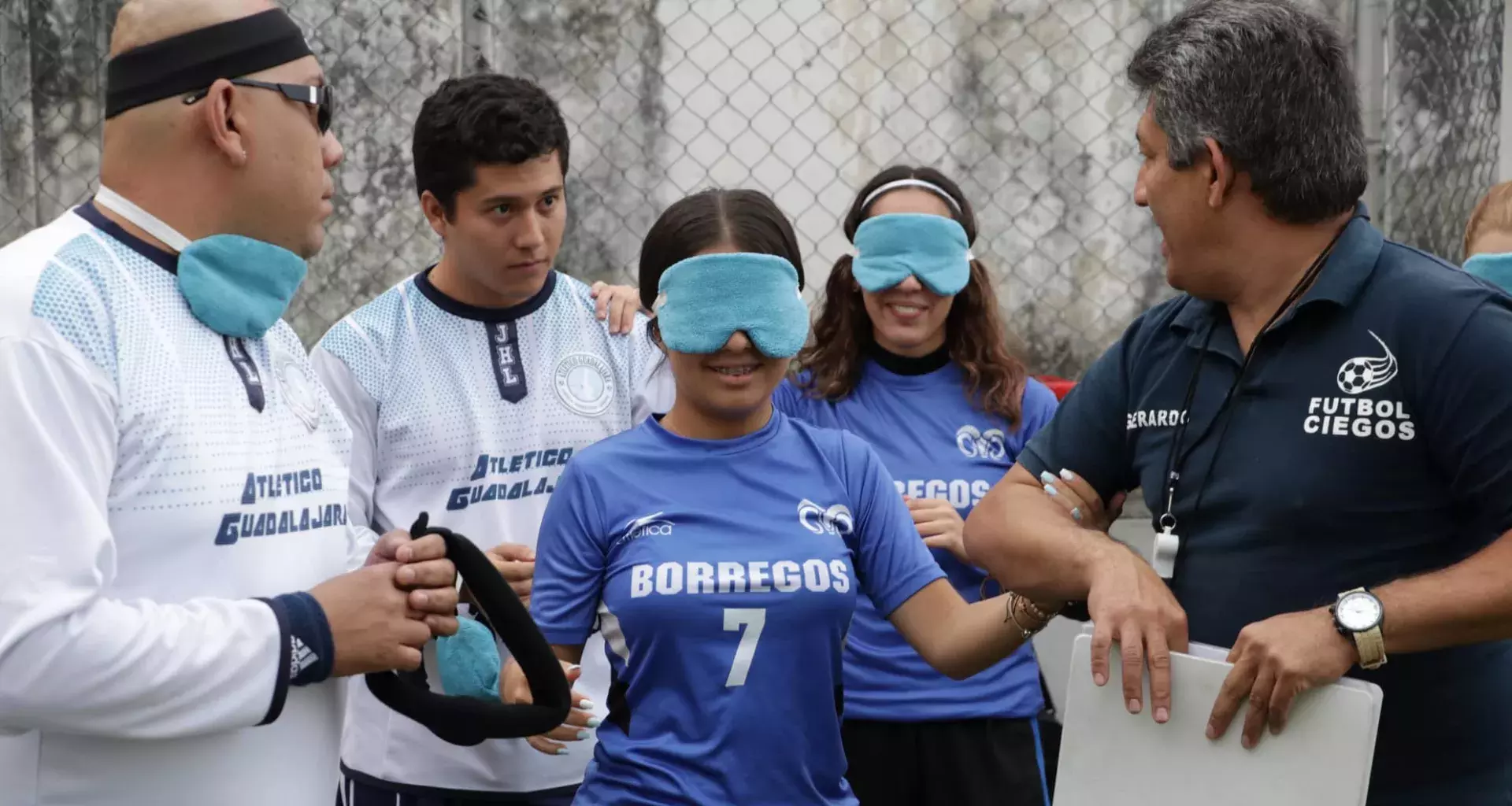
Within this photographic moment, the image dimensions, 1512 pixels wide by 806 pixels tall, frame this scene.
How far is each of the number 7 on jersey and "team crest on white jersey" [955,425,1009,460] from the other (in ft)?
3.73

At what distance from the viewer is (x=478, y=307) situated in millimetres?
2932

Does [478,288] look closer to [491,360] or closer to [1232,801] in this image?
[491,360]

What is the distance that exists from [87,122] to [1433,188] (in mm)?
4307

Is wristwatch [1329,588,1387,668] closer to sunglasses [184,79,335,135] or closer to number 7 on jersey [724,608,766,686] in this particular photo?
number 7 on jersey [724,608,766,686]

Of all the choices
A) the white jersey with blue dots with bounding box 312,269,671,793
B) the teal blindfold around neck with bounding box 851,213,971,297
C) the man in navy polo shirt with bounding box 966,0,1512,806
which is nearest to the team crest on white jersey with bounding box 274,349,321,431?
the white jersey with blue dots with bounding box 312,269,671,793

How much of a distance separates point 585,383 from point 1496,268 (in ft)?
6.52

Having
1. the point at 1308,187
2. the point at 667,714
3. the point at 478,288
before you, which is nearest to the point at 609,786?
the point at 667,714

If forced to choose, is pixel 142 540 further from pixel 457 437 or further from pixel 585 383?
pixel 585 383

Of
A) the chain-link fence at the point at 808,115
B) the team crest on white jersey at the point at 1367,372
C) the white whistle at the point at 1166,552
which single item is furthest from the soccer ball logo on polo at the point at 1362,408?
the chain-link fence at the point at 808,115

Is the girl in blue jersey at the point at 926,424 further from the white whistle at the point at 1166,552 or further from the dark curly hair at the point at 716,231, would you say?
the white whistle at the point at 1166,552

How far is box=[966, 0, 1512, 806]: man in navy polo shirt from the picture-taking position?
5.99ft

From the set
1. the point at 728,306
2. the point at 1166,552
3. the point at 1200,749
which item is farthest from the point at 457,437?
the point at 1200,749

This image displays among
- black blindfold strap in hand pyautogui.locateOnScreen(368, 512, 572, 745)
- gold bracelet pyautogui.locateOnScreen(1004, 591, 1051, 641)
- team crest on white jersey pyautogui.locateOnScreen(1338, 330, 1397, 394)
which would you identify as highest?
team crest on white jersey pyautogui.locateOnScreen(1338, 330, 1397, 394)

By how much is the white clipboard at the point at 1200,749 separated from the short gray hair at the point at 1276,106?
0.60m
